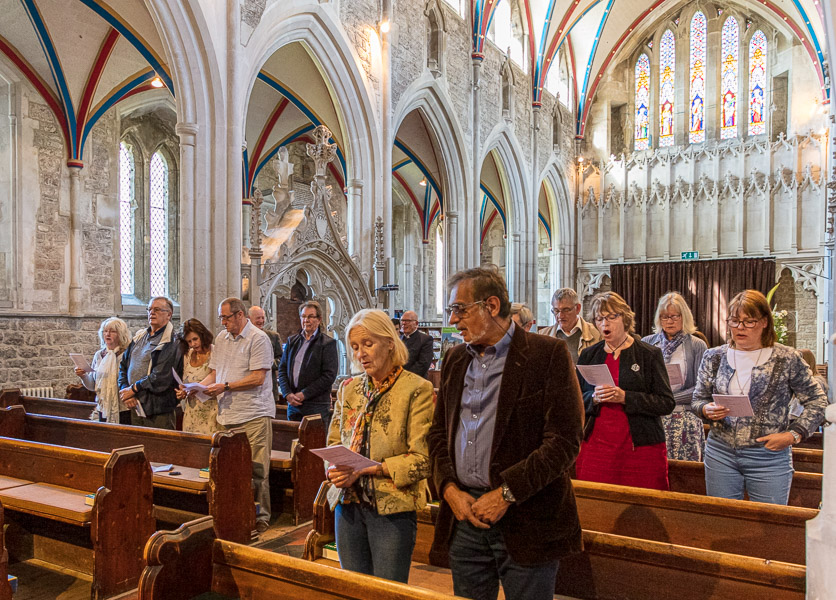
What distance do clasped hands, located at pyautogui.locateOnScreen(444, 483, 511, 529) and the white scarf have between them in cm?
373

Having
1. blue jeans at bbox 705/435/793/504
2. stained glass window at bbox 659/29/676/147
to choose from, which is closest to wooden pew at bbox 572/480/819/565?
blue jeans at bbox 705/435/793/504

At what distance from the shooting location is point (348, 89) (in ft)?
33.0

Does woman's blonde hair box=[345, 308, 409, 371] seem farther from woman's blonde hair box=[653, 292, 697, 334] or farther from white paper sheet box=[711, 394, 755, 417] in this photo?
woman's blonde hair box=[653, 292, 697, 334]

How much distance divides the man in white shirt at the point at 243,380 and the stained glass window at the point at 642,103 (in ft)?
55.8

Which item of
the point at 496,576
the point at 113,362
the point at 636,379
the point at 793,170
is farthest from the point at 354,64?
the point at 793,170

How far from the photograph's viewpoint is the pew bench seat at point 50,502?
10.7ft

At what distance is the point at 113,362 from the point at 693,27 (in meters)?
18.6

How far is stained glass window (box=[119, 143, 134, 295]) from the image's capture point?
1248 cm

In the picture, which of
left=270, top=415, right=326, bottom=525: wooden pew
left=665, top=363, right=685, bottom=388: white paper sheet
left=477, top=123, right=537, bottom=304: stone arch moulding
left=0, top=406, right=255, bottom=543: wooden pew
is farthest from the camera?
left=477, top=123, right=537, bottom=304: stone arch moulding

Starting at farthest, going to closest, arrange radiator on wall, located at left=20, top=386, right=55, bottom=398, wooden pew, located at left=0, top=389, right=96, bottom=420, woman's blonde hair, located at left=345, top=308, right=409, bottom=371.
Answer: radiator on wall, located at left=20, top=386, right=55, bottom=398 → wooden pew, located at left=0, top=389, right=96, bottom=420 → woman's blonde hair, located at left=345, top=308, right=409, bottom=371

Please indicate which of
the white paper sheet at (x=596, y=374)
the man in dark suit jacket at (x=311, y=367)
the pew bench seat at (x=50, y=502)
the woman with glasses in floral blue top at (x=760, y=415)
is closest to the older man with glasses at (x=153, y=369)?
the pew bench seat at (x=50, y=502)

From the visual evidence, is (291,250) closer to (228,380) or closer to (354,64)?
(354,64)

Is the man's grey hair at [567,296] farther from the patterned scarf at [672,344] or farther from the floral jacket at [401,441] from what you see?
the floral jacket at [401,441]

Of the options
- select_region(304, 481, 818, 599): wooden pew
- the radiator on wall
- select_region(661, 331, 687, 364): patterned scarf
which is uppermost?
select_region(661, 331, 687, 364): patterned scarf
